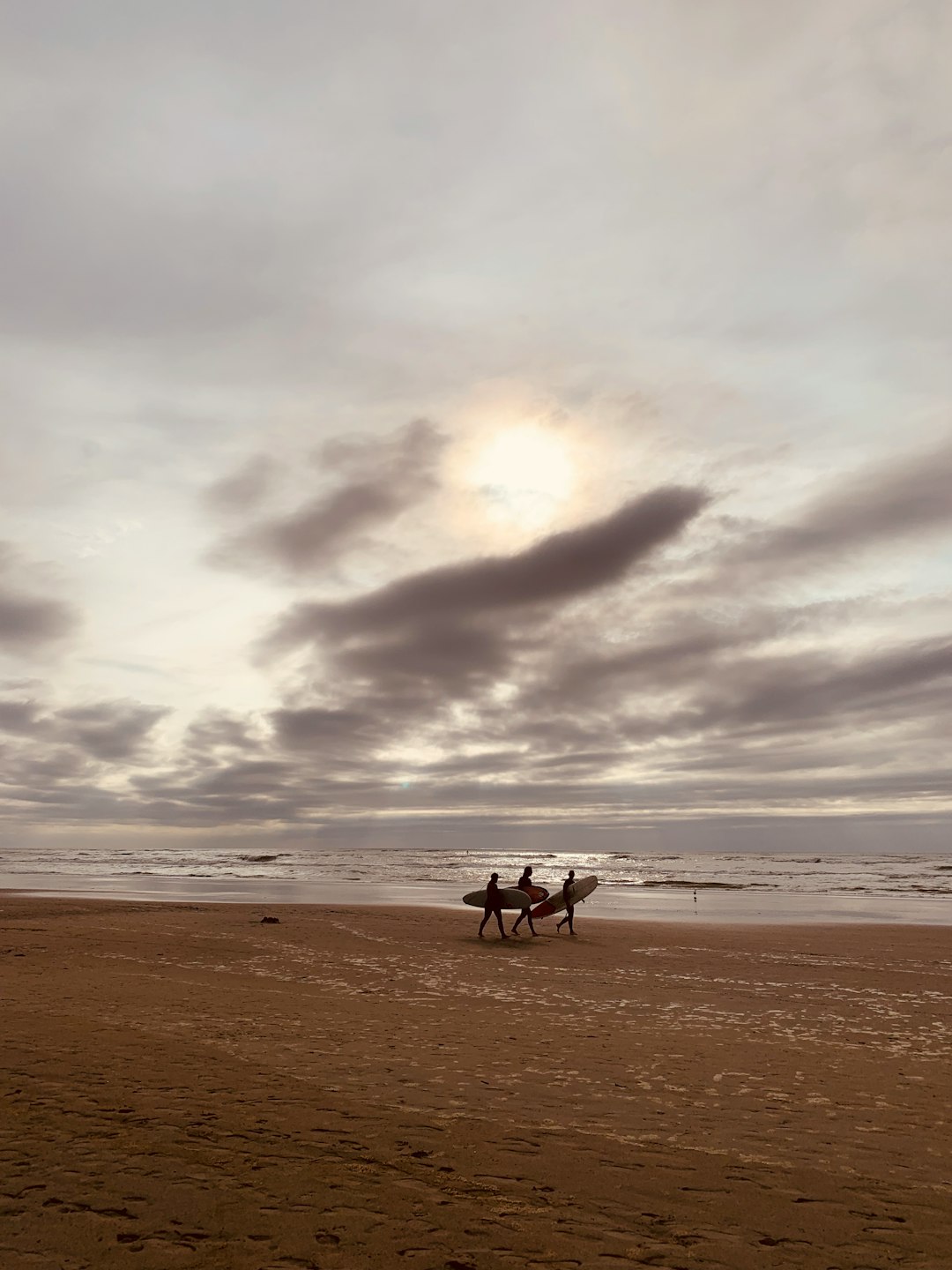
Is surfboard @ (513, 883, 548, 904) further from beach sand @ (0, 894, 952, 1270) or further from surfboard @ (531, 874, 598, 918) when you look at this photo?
beach sand @ (0, 894, 952, 1270)

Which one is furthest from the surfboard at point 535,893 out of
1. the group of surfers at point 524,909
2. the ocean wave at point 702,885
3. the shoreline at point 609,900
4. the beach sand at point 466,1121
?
the ocean wave at point 702,885

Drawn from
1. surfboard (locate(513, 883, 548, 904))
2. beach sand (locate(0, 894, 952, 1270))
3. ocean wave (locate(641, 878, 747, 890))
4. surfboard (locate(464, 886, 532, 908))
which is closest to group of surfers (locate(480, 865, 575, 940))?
surfboard (locate(513, 883, 548, 904))

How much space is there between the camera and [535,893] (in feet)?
90.3

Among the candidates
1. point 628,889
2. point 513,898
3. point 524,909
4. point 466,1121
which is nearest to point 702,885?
Answer: point 628,889

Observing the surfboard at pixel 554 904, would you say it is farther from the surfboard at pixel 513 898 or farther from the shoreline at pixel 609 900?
the shoreline at pixel 609 900

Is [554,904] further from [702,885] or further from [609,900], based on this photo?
[702,885]

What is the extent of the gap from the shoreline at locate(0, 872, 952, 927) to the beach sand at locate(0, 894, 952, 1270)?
1733cm

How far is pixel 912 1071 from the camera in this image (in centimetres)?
1044

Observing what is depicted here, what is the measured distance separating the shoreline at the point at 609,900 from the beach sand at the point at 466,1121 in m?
17.3

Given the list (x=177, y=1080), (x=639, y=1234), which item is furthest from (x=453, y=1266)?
(x=177, y=1080)

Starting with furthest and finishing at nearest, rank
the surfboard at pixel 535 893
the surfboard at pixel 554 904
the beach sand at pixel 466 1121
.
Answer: the surfboard at pixel 554 904 < the surfboard at pixel 535 893 < the beach sand at pixel 466 1121

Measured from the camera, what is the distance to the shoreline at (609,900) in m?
33.8

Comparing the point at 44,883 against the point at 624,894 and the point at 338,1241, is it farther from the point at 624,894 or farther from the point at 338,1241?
the point at 338,1241

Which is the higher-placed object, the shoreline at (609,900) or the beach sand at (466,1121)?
the beach sand at (466,1121)
